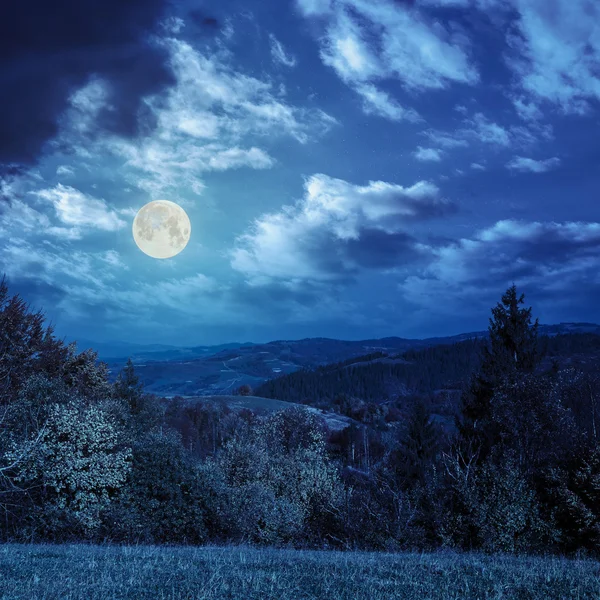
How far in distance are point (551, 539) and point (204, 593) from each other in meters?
23.5

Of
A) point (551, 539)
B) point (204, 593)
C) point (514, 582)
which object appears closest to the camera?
point (204, 593)

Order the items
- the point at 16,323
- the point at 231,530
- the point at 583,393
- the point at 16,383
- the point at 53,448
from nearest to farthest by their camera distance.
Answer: the point at 53,448 < the point at 231,530 < the point at 16,383 < the point at 16,323 < the point at 583,393

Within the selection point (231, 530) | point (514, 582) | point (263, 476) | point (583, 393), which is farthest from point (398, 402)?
point (514, 582)

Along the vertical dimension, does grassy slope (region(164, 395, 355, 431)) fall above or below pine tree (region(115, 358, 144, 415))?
below

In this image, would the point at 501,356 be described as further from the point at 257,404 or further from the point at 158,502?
the point at 257,404

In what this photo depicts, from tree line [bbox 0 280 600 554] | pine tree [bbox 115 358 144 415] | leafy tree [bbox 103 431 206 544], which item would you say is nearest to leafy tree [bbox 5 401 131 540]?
tree line [bbox 0 280 600 554]

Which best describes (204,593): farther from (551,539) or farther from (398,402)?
(398,402)

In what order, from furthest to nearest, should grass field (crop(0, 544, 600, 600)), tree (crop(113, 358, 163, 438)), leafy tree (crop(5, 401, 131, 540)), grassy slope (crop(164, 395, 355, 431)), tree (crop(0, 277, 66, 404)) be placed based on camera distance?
grassy slope (crop(164, 395, 355, 431))
tree (crop(113, 358, 163, 438))
tree (crop(0, 277, 66, 404))
leafy tree (crop(5, 401, 131, 540))
grass field (crop(0, 544, 600, 600))

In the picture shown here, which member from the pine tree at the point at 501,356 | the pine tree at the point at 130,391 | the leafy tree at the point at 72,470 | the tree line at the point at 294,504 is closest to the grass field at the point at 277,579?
the tree line at the point at 294,504

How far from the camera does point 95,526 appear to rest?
26.0m

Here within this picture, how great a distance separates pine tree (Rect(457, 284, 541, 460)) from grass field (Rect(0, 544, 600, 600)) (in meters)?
34.1

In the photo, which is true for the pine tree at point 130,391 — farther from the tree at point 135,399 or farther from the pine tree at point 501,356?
the pine tree at point 501,356

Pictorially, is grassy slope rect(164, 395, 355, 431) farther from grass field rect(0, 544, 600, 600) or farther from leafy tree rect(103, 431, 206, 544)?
grass field rect(0, 544, 600, 600)

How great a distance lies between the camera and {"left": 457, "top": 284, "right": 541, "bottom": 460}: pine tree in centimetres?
4450
